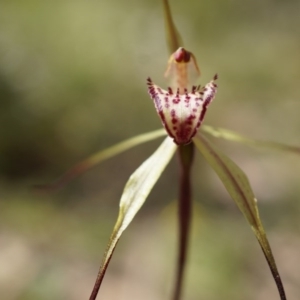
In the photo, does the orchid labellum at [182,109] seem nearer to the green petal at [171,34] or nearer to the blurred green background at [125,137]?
the green petal at [171,34]

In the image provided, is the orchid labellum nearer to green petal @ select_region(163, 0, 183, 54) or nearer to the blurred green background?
green petal @ select_region(163, 0, 183, 54)

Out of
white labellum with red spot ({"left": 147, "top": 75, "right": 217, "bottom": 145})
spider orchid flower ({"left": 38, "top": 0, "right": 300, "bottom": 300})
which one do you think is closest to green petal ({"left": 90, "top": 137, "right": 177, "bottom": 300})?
spider orchid flower ({"left": 38, "top": 0, "right": 300, "bottom": 300})

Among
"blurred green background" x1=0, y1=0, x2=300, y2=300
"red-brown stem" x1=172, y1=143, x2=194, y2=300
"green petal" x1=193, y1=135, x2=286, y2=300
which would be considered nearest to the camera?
"green petal" x1=193, y1=135, x2=286, y2=300

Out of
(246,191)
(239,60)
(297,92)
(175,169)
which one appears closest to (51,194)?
(175,169)

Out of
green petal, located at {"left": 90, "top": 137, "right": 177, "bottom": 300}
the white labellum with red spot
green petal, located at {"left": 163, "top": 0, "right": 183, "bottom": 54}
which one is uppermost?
green petal, located at {"left": 163, "top": 0, "right": 183, "bottom": 54}

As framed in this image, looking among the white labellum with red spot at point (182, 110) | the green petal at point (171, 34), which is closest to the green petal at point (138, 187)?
the white labellum with red spot at point (182, 110)

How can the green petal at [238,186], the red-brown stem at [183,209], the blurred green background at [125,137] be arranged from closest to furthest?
the green petal at [238,186] → the red-brown stem at [183,209] → the blurred green background at [125,137]
